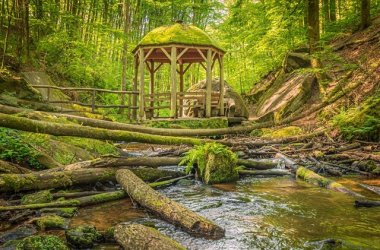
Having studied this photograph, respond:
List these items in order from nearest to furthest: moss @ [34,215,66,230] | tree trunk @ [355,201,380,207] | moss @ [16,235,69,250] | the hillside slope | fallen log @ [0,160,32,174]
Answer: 1. moss @ [16,235,69,250]
2. moss @ [34,215,66,230]
3. tree trunk @ [355,201,380,207]
4. fallen log @ [0,160,32,174]
5. the hillside slope

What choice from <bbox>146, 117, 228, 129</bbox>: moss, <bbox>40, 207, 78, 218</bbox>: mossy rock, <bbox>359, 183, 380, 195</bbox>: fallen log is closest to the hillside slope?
<bbox>146, 117, 228, 129</bbox>: moss

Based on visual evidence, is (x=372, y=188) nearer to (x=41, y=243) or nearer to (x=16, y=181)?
(x=41, y=243)

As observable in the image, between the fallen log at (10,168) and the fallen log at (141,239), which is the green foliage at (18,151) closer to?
the fallen log at (10,168)

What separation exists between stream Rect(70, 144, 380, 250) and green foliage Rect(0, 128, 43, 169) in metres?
2.14

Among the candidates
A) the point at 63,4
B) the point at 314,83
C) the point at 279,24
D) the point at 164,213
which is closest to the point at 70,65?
the point at 63,4

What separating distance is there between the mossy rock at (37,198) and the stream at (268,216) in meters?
0.58

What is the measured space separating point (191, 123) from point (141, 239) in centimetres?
1168

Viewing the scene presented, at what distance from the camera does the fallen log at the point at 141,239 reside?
3.12 metres

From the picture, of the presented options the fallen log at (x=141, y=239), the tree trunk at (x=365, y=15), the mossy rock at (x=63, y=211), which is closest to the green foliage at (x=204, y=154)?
the mossy rock at (x=63, y=211)

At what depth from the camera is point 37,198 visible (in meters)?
4.75

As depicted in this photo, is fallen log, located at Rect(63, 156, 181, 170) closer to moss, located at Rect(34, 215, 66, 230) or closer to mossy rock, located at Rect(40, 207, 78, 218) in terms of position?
mossy rock, located at Rect(40, 207, 78, 218)

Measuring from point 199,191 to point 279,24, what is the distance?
11246 millimetres

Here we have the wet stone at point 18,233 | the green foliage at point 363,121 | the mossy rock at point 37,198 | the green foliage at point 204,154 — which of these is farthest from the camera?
the green foliage at point 363,121

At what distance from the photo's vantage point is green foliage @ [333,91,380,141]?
28.9 ft
